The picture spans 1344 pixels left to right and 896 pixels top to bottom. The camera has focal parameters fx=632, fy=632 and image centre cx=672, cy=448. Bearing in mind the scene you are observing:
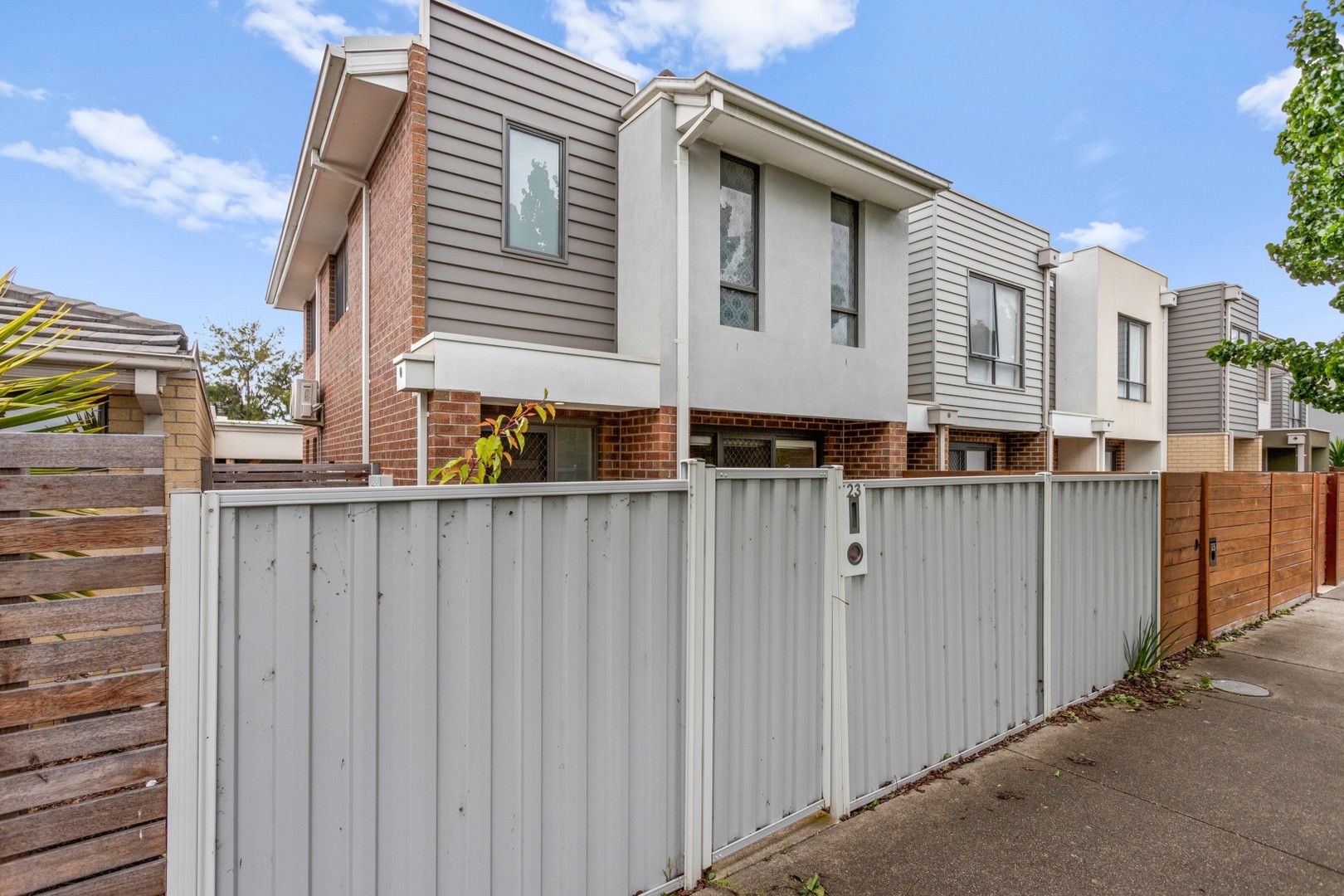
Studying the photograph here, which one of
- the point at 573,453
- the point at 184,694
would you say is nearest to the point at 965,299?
the point at 573,453

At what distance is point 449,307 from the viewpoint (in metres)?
5.84

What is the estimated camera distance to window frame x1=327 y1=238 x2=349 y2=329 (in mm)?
8398

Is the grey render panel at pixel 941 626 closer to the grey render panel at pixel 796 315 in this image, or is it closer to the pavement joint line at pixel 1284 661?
the grey render panel at pixel 796 315

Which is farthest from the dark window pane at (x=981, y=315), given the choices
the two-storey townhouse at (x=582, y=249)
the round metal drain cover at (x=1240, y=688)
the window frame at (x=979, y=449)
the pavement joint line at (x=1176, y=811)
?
the pavement joint line at (x=1176, y=811)

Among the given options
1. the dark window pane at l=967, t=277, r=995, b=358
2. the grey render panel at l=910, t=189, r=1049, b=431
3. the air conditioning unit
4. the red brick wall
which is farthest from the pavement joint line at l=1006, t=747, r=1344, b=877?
the air conditioning unit

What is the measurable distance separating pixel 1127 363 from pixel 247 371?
92.7 ft

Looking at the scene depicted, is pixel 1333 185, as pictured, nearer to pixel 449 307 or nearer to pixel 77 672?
pixel 449 307

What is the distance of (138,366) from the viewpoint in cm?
514

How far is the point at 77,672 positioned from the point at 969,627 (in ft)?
14.0

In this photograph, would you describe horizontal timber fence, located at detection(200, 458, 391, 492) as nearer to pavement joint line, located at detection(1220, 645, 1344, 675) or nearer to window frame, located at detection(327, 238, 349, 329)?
window frame, located at detection(327, 238, 349, 329)

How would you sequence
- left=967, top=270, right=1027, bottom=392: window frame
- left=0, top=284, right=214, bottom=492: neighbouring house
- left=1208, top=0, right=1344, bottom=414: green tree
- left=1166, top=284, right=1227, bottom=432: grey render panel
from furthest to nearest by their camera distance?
left=1166, top=284, right=1227, bottom=432: grey render panel, left=967, top=270, right=1027, bottom=392: window frame, left=1208, top=0, right=1344, bottom=414: green tree, left=0, top=284, right=214, bottom=492: neighbouring house

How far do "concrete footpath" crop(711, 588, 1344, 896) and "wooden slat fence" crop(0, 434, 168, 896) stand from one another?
87.8 inches

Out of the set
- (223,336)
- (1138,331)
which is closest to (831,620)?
(1138,331)

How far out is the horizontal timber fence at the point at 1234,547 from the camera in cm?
608
